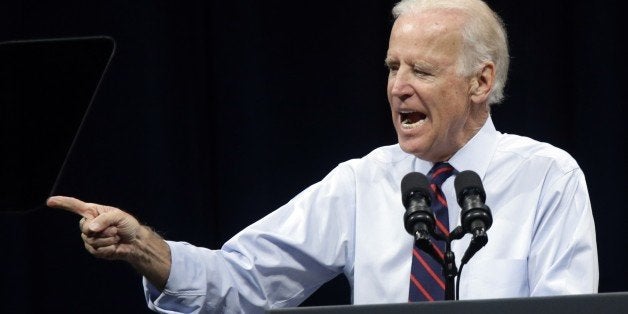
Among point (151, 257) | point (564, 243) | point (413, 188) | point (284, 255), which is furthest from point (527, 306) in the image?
point (284, 255)

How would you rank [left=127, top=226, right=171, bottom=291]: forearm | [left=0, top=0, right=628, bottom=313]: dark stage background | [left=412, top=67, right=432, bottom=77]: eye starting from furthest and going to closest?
[left=0, top=0, right=628, bottom=313]: dark stage background
[left=412, top=67, right=432, bottom=77]: eye
[left=127, top=226, right=171, bottom=291]: forearm

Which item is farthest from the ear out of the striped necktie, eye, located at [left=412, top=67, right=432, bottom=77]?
the striped necktie

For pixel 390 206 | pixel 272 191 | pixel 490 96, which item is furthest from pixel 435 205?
pixel 272 191

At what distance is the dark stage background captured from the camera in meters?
3.04

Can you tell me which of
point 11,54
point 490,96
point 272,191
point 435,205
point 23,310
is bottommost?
point 23,310

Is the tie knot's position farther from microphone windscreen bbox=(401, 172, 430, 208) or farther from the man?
microphone windscreen bbox=(401, 172, 430, 208)

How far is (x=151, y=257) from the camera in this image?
211 cm

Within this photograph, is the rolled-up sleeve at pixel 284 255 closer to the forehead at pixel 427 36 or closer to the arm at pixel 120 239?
the arm at pixel 120 239

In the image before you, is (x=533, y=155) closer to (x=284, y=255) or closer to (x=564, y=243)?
(x=564, y=243)

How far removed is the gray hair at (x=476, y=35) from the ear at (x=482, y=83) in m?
0.01

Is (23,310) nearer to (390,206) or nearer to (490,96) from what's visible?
(390,206)

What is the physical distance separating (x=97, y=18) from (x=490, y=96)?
3.75 feet

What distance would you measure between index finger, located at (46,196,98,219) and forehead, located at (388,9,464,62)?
2.29 ft

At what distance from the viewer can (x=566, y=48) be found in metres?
3.09
